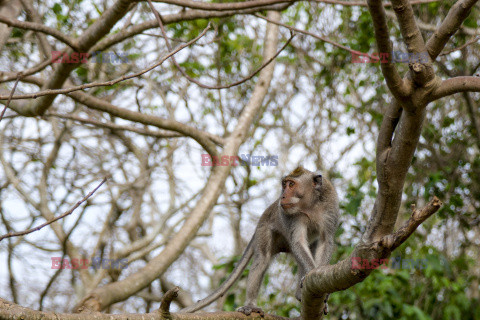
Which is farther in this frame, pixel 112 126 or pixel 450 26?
pixel 112 126

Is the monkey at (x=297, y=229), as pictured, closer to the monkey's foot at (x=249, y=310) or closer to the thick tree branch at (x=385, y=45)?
the monkey's foot at (x=249, y=310)

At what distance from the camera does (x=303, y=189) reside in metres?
5.82

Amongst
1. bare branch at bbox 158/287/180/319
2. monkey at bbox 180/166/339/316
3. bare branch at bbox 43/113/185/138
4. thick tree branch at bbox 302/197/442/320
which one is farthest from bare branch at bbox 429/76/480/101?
bare branch at bbox 43/113/185/138

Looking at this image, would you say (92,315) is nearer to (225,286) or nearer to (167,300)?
(167,300)

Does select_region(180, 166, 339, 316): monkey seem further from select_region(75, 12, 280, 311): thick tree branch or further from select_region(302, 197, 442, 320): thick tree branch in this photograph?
select_region(302, 197, 442, 320): thick tree branch

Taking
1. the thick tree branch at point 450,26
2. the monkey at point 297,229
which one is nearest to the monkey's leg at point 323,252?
the monkey at point 297,229

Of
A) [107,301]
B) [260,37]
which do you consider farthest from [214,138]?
[260,37]

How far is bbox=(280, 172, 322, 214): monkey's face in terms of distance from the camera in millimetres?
5645

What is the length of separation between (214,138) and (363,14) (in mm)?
3332

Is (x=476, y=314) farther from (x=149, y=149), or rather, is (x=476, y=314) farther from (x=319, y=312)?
(x=149, y=149)

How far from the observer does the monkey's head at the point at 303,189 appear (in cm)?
570

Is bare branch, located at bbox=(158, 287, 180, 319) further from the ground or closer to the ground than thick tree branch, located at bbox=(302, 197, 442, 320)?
further from the ground

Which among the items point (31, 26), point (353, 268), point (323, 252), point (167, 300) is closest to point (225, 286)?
point (323, 252)

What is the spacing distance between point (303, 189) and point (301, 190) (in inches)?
1.3
